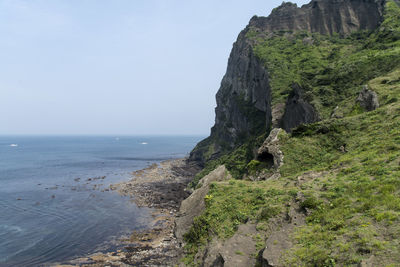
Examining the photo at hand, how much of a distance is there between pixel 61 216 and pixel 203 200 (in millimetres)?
44863

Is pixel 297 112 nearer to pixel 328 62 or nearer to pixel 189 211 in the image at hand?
pixel 328 62

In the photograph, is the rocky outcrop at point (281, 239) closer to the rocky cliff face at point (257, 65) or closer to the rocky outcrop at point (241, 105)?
the rocky outcrop at point (241, 105)

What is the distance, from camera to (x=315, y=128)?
32281 millimetres

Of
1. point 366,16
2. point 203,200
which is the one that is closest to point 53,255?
point 203,200

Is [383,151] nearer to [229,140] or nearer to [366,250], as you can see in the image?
[366,250]

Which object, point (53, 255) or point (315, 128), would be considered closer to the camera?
point (315, 128)

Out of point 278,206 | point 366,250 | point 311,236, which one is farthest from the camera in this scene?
point 278,206

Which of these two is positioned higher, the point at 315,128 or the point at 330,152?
the point at 315,128

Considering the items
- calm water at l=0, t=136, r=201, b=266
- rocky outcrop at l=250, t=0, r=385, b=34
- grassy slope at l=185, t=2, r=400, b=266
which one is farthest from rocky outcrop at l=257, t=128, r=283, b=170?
rocky outcrop at l=250, t=0, r=385, b=34

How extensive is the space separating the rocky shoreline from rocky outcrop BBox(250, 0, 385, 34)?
3465 inches

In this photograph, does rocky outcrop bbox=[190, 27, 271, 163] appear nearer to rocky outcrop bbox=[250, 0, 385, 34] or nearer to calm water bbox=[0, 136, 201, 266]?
rocky outcrop bbox=[250, 0, 385, 34]

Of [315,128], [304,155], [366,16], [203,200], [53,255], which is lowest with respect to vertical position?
[53,255]

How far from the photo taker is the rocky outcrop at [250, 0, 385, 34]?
105688 millimetres

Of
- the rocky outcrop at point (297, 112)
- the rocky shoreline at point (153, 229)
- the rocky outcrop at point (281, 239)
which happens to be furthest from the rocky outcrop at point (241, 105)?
the rocky outcrop at point (281, 239)
